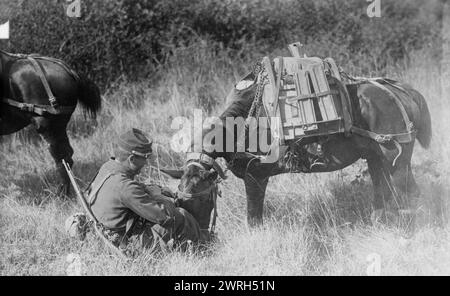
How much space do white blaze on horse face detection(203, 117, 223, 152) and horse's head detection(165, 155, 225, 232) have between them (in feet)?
0.33

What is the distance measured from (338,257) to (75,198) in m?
3.01

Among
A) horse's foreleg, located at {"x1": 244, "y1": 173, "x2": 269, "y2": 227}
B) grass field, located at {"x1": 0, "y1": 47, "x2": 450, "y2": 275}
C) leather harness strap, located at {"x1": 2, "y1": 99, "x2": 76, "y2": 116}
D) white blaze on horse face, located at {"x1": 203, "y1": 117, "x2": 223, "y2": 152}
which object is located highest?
white blaze on horse face, located at {"x1": 203, "y1": 117, "x2": 223, "y2": 152}

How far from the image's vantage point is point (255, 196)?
5398 millimetres

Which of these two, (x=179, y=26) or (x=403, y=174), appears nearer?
(x=403, y=174)

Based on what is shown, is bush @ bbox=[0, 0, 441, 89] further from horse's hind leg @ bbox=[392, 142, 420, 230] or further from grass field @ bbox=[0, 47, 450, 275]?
horse's hind leg @ bbox=[392, 142, 420, 230]

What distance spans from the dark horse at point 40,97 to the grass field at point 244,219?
0.60 metres

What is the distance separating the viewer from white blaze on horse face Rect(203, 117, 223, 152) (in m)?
4.82

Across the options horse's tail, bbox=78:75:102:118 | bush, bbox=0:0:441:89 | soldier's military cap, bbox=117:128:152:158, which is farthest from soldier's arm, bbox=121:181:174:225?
bush, bbox=0:0:441:89

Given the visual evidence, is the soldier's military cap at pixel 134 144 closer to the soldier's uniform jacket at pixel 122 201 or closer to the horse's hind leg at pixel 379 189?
the soldier's uniform jacket at pixel 122 201

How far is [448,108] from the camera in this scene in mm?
8055

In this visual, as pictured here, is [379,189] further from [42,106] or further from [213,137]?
[42,106]

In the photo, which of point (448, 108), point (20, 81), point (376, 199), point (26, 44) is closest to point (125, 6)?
point (26, 44)

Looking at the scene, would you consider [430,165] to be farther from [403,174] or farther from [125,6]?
[125,6]

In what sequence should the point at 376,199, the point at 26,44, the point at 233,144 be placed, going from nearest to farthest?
the point at 233,144 → the point at 376,199 → the point at 26,44
